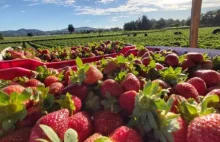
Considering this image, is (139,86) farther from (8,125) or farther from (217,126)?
(8,125)

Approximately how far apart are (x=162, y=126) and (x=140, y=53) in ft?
4.98

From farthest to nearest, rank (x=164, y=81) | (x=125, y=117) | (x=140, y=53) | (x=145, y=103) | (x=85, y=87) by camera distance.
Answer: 1. (x=140, y=53)
2. (x=164, y=81)
3. (x=85, y=87)
4. (x=125, y=117)
5. (x=145, y=103)

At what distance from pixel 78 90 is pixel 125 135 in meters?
0.34

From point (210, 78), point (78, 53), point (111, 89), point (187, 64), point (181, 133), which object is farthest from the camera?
point (78, 53)

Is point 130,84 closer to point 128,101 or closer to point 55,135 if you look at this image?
point 128,101

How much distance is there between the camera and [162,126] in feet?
2.64

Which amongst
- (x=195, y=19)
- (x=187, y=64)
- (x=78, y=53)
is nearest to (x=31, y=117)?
(x=187, y=64)

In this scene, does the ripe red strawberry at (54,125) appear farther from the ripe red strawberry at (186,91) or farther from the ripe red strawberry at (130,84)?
the ripe red strawberry at (186,91)

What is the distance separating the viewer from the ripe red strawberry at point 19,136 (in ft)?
2.75

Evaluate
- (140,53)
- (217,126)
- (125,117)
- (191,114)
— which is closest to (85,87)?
(125,117)

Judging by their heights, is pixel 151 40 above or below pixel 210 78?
below

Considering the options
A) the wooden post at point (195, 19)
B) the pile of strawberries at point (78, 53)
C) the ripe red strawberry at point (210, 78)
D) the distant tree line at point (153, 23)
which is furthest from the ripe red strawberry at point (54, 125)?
the distant tree line at point (153, 23)

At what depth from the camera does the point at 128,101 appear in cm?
98

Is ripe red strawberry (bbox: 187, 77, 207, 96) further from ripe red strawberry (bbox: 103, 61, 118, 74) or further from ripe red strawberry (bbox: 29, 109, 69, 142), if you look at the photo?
ripe red strawberry (bbox: 29, 109, 69, 142)
